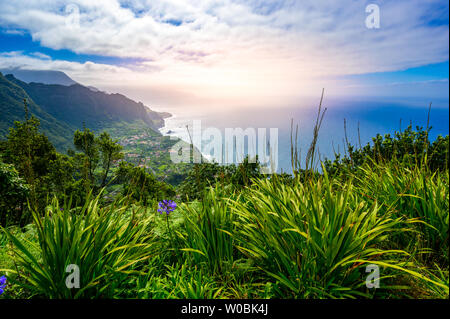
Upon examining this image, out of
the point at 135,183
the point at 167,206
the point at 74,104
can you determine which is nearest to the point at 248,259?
the point at 167,206

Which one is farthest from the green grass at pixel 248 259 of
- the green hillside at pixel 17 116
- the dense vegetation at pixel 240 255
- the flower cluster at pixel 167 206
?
the green hillside at pixel 17 116

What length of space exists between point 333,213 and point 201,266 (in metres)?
1.20

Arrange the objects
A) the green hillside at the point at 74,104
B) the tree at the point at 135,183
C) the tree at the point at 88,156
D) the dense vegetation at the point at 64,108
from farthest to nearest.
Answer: the green hillside at the point at 74,104
the dense vegetation at the point at 64,108
the tree at the point at 135,183
the tree at the point at 88,156

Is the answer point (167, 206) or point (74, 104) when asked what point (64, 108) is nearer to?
point (74, 104)

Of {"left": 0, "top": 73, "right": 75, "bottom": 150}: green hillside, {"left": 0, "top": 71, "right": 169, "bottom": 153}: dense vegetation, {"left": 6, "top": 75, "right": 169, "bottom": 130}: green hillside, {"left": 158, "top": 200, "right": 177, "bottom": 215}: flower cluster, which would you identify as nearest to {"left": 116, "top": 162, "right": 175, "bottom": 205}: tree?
{"left": 158, "top": 200, "right": 177, "bottom": 215}: flower cluster

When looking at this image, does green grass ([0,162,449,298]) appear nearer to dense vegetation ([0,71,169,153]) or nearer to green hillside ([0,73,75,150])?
green hillside ([0,73,75,150])

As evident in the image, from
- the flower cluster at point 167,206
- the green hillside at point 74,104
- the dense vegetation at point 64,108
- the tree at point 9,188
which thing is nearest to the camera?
the flower cluster at point 167,206

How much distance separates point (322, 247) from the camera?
1.51 meters

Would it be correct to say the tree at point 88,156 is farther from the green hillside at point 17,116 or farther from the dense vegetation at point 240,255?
the green hillside at point 17,116

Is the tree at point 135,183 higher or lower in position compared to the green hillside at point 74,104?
lower

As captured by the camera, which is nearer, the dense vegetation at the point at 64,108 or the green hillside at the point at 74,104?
the dense vegetation at the point at 64,108

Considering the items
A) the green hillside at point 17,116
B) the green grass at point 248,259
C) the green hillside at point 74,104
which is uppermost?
the green hillside at point 74,104

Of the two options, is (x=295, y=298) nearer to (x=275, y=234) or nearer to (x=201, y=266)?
(x=275, y=234)

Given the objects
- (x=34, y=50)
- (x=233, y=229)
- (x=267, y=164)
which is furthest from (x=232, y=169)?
(x=34, y=50)
